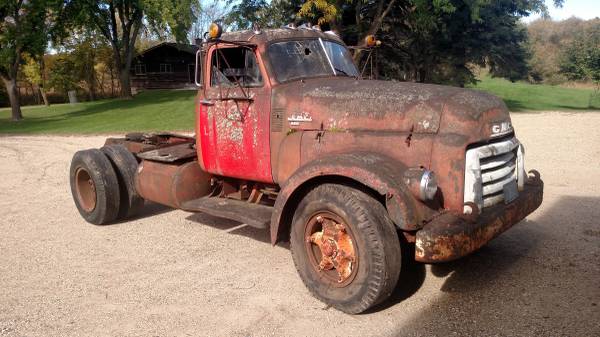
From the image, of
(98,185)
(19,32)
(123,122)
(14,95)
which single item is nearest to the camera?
(98,185)

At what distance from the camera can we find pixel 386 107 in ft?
13.3

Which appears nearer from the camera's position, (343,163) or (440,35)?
(343,163)

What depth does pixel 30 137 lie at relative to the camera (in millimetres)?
18172

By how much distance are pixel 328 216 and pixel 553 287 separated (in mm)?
2058

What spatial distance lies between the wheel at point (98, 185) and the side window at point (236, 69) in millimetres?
2015

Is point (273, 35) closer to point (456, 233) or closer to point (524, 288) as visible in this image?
point (456, 233)

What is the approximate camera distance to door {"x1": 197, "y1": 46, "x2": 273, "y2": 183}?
15.9 ft

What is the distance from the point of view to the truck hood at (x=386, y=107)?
3.79 meters

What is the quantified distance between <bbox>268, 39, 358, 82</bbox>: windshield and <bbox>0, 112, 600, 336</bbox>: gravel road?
6.14 ft

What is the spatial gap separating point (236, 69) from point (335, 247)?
2202 mm

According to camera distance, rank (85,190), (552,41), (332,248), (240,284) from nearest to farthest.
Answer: (332,248) < (240,284) < (85,190) < (552,41)

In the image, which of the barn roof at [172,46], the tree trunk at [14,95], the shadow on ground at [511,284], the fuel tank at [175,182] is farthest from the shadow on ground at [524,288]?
the barn roof at [172,46]

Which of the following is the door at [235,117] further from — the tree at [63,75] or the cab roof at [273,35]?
the tree at [63,75]

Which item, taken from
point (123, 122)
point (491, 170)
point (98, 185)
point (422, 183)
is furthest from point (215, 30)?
point (123, 122)
